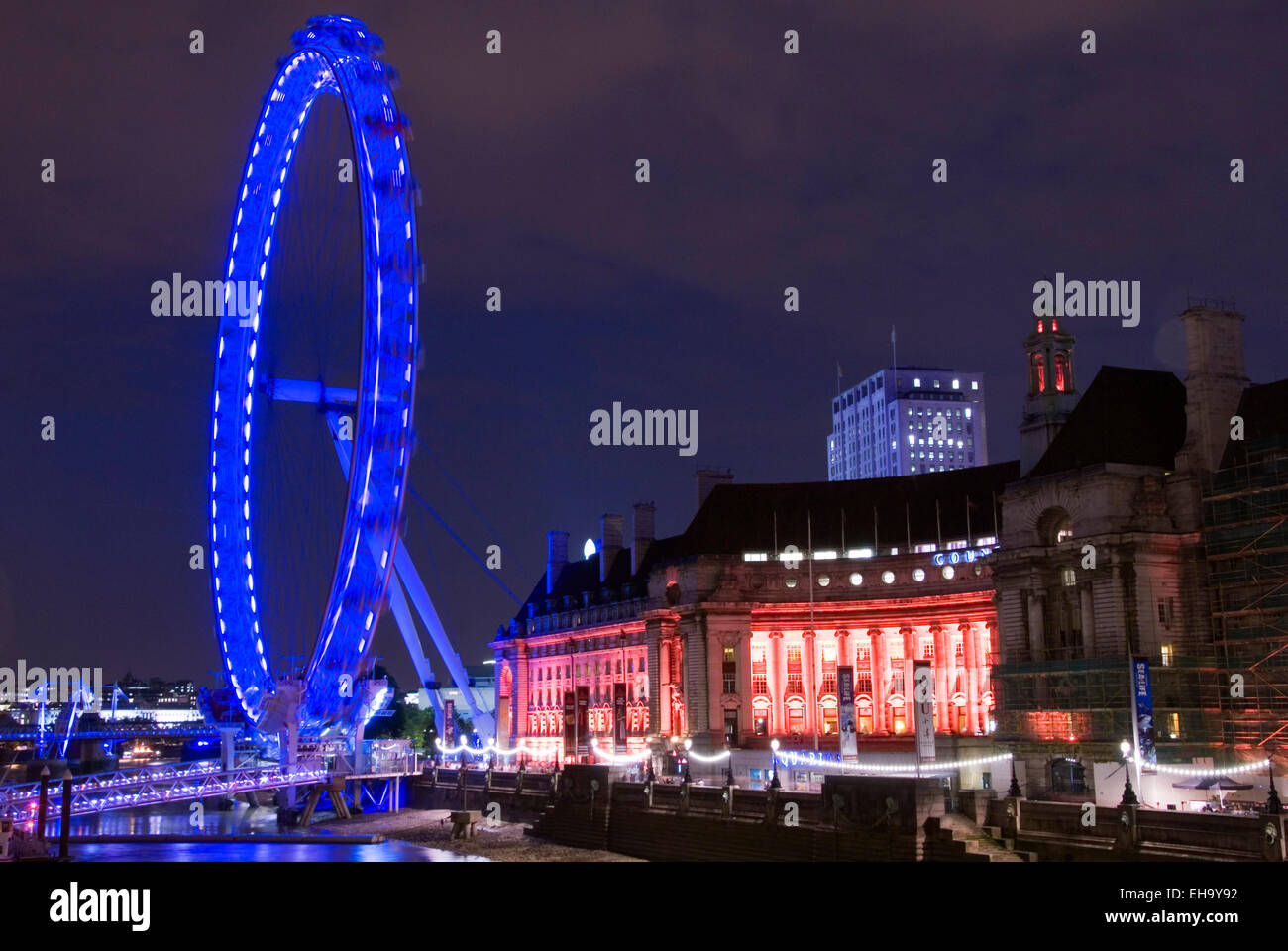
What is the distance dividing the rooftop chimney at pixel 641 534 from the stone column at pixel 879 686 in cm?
2822

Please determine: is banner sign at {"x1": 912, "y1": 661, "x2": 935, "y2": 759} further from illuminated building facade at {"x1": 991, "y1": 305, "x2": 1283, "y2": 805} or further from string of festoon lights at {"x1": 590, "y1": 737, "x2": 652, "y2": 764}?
string of festoon lights at {"x1": 590, "y1": 737, "x2": 652, "y2": 764}

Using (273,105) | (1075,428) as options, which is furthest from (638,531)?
(273,105)

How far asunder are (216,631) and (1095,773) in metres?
42.1

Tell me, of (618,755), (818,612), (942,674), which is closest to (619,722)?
(618,755)

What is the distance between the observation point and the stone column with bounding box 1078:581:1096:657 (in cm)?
7144

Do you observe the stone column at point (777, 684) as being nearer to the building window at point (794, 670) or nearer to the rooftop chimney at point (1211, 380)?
the building window at point (794, 670)

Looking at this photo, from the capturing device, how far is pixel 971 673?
9831 cm

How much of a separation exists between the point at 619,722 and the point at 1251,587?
56.0 meters

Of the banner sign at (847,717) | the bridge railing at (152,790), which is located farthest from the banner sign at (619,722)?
the banner sign at (847,717)

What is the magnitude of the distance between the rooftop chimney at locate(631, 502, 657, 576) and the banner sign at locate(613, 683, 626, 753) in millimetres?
14863

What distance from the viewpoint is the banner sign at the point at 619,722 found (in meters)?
Result: 109

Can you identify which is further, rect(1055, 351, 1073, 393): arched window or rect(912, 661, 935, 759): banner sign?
rect(1055, 351, 1073, 393): arched window

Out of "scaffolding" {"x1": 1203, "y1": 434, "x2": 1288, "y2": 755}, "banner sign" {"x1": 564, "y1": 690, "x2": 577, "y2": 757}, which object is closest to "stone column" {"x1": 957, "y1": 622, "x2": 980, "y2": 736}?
"banner sign" {"x1": 564, "y1": 690, "x2": 577, "y2": 757}
